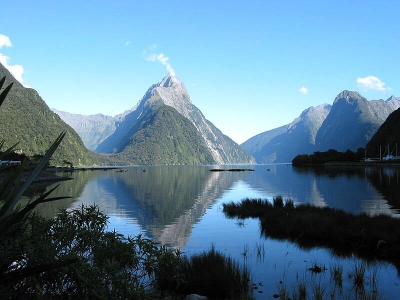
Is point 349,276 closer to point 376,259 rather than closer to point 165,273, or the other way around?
point 376,259

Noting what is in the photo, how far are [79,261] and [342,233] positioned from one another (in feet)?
53.8

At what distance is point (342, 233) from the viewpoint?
19.0 m

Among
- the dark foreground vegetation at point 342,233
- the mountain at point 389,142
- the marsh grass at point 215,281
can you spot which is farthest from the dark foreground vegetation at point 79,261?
the mountain at point 389,142

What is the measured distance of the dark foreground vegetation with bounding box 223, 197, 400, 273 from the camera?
1639cm

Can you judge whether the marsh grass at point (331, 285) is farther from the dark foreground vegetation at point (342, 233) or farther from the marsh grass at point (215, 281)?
the dark foreground vegetation at point (342, 233)

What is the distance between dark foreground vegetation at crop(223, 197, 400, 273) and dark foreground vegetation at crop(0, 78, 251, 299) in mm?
7650

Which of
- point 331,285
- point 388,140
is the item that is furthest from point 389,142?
point 331,285

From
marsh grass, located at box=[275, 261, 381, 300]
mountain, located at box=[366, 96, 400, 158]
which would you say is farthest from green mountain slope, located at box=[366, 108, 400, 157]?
marsh grass, located at box=[275, 261, 381, 300]

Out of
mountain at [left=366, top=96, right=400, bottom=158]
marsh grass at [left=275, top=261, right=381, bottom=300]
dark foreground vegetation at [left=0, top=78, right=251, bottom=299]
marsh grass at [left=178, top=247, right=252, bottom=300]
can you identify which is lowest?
marsh grass at [left=275, top=261, right=381, bottom=300]

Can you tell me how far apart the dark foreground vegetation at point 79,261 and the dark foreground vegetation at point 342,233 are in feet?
25.1

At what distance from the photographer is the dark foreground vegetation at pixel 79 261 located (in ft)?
13.5

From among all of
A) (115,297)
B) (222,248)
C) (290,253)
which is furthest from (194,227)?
(115,297)

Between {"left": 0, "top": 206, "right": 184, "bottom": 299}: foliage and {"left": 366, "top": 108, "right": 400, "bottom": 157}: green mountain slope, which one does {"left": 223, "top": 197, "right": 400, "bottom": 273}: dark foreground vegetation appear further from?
{"left": 366, "top": 108, "right": 400, "bottom": 157}: green mountain slope

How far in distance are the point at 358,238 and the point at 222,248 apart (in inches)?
287
